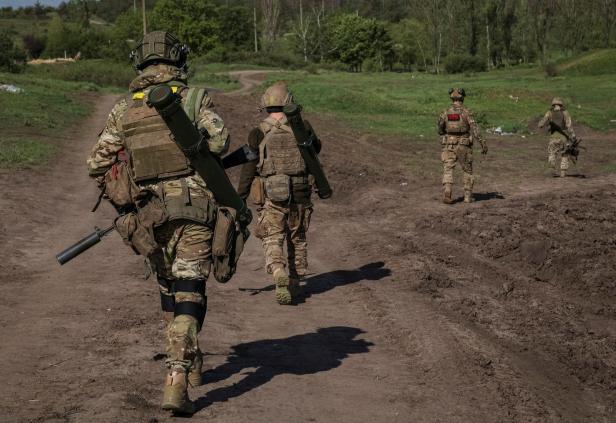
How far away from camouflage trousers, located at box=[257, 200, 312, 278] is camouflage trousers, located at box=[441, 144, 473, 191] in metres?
6.59

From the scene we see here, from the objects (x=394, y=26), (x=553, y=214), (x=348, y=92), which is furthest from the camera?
(x=394, y=26)

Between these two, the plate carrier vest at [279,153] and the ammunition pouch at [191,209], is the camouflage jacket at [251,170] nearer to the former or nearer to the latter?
the plate carrier vest at [279,153]

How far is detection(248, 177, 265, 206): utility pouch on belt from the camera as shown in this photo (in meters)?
9.29

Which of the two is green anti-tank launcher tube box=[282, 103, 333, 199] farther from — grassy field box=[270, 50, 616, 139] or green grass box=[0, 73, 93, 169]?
grassy field box=[270, 50, 616, 139]

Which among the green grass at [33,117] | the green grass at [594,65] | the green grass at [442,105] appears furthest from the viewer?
the green grass at [594,65]

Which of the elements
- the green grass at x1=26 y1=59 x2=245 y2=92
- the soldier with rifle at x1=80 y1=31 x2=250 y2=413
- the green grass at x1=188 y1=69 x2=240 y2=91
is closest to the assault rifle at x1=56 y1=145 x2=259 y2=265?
the soldier with rifle at x1=80 y1=31 x2=250 y2=413

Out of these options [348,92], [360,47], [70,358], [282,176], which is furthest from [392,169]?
[360,47]

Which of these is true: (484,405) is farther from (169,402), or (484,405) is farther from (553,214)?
(553,214)

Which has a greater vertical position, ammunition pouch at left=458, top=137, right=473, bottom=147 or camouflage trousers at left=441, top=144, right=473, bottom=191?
ammunition pouch at left=458, top=137, right=473, bottom=147

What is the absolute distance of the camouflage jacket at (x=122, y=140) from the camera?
18.5 ft

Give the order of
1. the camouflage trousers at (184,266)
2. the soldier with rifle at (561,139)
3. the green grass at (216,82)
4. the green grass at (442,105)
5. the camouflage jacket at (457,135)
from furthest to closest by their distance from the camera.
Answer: the green grass at (216,82)
the green grass at (442,105)
the soldier with rifle at (561,139)
the camouflage jacket at (457,135)
the camouflage trousers at (184,266)

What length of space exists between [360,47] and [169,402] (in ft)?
326

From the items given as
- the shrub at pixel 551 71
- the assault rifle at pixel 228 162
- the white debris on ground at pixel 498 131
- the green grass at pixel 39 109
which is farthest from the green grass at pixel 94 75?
the assault rifle at pixel 228 162

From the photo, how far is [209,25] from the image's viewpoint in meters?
105
